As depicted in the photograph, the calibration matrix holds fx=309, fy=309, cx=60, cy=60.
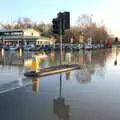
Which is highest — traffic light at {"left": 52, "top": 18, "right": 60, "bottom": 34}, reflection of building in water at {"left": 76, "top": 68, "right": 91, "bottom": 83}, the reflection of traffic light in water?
traffic light at {"left": 52, "top": 18, "right": 60, "bottom": 34}

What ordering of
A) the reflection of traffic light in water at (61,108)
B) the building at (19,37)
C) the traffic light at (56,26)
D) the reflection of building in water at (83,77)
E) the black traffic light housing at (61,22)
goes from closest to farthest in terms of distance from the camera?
the reflection of traffic light in water at (61,108) < the reflection of building in water at (83,77) < the black traffic light housing at (61,22) < the traffic light at (56,26) < the building at (19,37)

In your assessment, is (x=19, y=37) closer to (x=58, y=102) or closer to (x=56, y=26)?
(x=56, y=26)

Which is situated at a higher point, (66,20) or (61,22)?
(66,20)

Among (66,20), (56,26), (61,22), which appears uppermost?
(66,20)

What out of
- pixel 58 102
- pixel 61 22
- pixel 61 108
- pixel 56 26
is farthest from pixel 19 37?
pixel 61 108

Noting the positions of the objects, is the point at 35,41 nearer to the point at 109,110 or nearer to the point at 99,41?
the point at 99,41

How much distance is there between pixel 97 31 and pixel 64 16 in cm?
9643

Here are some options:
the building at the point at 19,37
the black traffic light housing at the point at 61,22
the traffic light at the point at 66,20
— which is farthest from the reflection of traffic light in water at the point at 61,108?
the building at the point at 19,37

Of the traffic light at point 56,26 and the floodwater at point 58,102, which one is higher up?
the traffic light at point 56,26

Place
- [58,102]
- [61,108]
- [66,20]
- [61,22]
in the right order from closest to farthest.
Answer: [61,108]
[58,102]
[61,22]
[66,20]

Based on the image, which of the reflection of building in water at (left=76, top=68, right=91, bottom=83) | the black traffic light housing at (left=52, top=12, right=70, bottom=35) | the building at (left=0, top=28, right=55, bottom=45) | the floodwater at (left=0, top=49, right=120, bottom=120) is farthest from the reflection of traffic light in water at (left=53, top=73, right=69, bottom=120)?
the building at (left=0, top=28, right=55, bottom=45)

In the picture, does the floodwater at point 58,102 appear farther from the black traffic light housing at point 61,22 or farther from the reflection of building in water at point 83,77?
the black traffic light housing at point 61,22

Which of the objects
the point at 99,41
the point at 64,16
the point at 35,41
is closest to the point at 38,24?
the point at 99,41

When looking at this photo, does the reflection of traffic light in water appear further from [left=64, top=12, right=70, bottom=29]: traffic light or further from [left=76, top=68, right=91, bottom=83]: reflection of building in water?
[left=64, top=12, right=70, bottom=29]: traffic light
